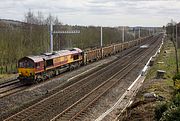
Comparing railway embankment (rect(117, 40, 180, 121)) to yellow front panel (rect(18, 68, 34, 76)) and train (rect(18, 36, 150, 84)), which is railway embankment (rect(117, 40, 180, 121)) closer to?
train (rect(18, 36, 150, 84))

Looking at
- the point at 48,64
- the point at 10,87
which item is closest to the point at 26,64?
the point at 10,87

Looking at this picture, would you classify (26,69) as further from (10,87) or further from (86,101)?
(86,101)

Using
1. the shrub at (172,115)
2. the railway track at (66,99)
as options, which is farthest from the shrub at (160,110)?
the railway track at (66,99)

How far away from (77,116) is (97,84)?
12087 millimetres

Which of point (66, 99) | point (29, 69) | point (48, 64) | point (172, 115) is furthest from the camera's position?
point (48, 64)

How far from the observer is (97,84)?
32.4m

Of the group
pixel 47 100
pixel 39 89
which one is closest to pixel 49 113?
pixel 47 100

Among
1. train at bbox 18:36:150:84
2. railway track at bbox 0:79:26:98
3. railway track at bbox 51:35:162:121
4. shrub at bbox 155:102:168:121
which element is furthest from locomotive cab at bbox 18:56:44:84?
shrub at bbox 155:102:168:121

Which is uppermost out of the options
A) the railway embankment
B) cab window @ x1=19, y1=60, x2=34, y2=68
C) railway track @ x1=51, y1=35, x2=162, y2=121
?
cab window @ x1=19, y1=60, x2=34, y2=68

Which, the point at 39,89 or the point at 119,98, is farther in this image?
the point at 39,89

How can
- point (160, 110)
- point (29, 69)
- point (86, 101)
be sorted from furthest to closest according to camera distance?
point (29, 69)
point (86, 101)
point (160, 110)

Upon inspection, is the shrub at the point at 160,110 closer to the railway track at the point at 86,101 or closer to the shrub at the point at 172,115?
the shrub at the point at 172,115

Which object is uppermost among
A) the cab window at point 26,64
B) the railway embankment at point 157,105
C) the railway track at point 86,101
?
the cab window at point 26,64

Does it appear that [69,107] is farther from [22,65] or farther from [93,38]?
Result: [93,38]
